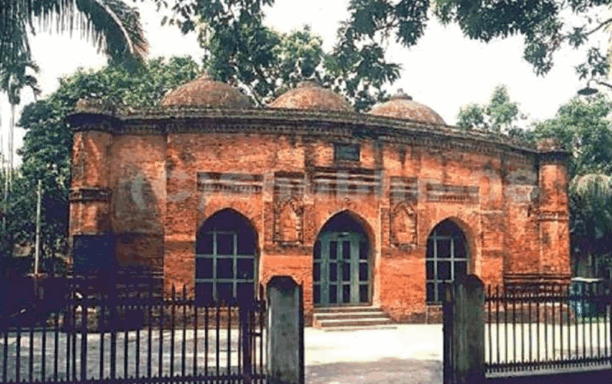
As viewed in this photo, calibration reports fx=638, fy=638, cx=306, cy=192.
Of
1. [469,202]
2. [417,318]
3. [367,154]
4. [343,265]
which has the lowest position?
[417,318]

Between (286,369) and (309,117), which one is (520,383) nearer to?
(286,369)

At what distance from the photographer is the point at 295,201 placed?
48.1 feet

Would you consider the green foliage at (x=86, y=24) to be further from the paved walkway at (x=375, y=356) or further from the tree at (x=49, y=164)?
the tree at (x=49, y=164)

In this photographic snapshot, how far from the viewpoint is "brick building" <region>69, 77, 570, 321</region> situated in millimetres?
13977

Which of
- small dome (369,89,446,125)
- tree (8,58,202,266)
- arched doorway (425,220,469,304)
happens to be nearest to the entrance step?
arched doorway (425,220,469,304)

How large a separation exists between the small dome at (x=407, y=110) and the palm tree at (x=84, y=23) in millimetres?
10121

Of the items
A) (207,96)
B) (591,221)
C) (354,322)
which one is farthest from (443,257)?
(591,221)

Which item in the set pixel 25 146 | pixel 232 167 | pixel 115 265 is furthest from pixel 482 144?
pixel 25 146

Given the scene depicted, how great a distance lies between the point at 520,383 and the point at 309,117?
8434 millimetres

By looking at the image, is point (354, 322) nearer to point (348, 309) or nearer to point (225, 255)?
point (348, 309)

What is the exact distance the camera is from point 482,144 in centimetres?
1667

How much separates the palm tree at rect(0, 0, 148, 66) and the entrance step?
23.1ft

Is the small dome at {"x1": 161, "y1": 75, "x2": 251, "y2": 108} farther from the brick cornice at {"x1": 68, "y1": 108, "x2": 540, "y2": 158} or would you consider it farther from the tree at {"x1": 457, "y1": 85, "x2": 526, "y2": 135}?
the tree at {"x1": 457, "y1": 85, "x2": 526, "y2": 135}

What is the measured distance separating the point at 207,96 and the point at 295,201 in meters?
4.61
